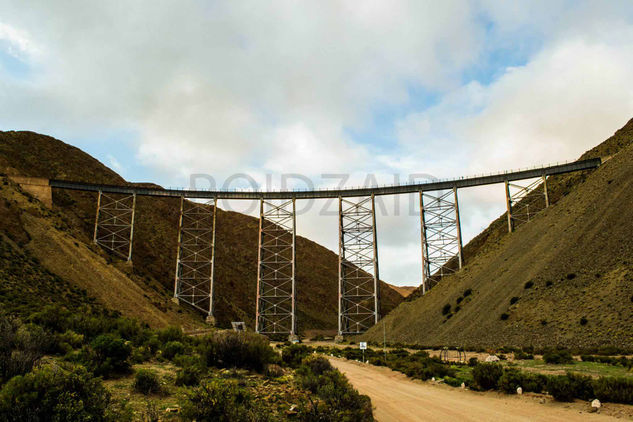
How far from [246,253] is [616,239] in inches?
2359

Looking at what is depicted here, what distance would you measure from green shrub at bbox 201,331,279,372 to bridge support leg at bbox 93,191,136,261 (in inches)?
1311

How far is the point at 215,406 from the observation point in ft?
22.4

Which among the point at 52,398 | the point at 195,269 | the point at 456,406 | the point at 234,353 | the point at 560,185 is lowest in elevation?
the point at 456,406

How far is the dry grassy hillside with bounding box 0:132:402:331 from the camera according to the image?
5338 cm

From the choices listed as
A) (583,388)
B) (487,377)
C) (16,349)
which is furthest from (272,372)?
(583,388)

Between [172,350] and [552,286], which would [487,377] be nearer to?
[172,350]

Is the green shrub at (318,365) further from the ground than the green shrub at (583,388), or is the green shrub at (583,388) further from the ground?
the green shrub at (318,365)

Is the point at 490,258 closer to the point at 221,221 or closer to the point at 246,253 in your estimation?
the point at 246,253

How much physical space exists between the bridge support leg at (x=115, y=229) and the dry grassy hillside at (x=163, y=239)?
144cm

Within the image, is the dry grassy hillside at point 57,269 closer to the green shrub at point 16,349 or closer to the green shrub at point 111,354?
the green shrub at point 16,349

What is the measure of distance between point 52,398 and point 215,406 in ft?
7.35

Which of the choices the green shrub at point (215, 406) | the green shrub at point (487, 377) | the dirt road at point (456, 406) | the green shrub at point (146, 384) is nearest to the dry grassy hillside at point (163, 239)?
the dirt road at point (456, 406)

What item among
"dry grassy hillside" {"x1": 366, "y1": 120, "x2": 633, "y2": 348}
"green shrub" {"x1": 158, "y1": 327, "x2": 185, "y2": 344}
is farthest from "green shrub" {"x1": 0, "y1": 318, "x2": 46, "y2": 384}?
"dry grassy hillside" {"x1": 366, "y1": 120, "x2": 633, "y2": 348}

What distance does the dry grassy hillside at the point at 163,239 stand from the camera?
53.4 m
